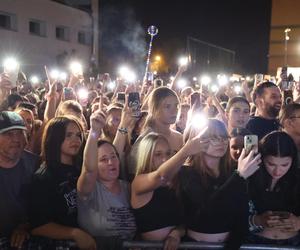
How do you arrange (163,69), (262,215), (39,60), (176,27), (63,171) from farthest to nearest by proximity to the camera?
(163,69)
(176,27)
(39,60)
(63,171)
(262,215)

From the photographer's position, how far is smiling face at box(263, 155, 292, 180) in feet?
10.7

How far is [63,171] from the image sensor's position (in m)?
3.41

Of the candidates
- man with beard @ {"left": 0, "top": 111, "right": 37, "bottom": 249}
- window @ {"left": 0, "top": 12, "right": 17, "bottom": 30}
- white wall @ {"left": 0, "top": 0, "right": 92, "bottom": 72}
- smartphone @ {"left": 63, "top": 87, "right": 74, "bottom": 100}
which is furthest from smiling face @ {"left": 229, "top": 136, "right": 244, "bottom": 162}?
window @ {"left": 0, "top": 12, "right": 17, "bottom": 30}

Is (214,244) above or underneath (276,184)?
underneath

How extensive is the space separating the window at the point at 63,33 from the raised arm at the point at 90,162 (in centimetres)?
3052

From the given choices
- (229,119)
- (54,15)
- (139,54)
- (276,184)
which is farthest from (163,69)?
(276,184)

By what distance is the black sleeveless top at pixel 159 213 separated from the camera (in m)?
3.15

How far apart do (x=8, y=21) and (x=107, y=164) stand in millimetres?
25753

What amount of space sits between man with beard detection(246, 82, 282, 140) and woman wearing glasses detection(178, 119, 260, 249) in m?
1.83

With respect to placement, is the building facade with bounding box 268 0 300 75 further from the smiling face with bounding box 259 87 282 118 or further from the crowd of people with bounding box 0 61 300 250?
the crowd of people with bounding box 0 61 300 250

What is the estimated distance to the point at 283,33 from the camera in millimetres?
34625

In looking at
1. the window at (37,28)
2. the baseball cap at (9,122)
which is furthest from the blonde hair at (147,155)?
the window at (37,28)

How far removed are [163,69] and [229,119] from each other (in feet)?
95.7

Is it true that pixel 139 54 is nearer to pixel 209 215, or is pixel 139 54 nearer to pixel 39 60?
pixel 39 60
